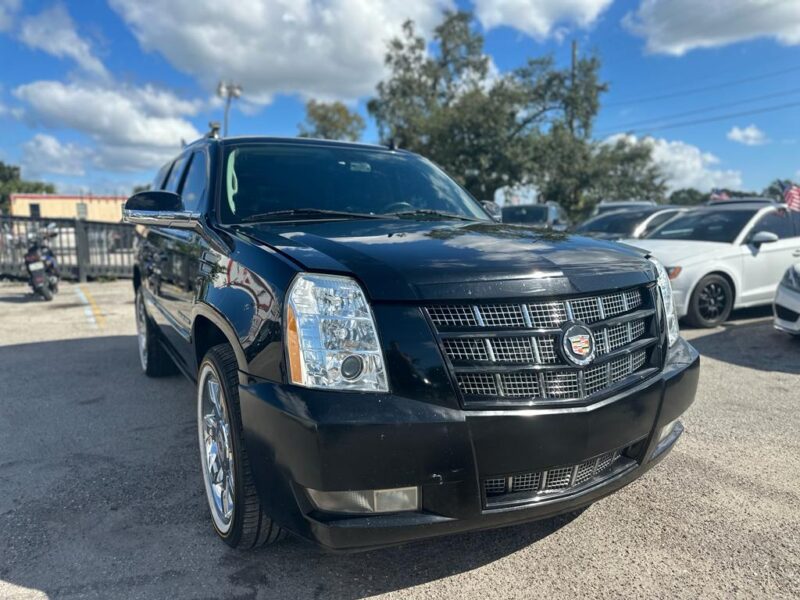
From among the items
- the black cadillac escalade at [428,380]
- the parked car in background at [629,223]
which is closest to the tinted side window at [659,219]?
the parked car in background at [629,223]

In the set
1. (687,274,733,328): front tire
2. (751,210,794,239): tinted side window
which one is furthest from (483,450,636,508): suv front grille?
(751,210,794,239): tinted side window

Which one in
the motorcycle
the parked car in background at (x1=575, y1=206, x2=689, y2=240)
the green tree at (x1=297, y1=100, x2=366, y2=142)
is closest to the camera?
the parked car in background at (x1=575, y1=206, x2=689, y2=240)

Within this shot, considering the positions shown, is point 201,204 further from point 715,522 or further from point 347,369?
point 715,522

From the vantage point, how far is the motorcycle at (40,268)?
10.9 meters

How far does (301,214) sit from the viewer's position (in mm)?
3191

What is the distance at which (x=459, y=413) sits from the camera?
201cm

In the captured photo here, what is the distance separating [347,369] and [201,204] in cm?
187

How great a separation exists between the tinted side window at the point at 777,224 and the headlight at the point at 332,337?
771 centimetres

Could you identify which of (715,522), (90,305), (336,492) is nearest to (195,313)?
(336,492)

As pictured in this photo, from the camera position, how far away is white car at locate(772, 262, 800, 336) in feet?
20.3

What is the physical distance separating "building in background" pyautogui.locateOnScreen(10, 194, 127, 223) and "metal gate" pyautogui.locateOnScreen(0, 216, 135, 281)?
35.1 meters

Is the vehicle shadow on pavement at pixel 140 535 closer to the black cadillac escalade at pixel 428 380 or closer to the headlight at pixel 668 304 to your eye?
the black cadillac escalade at pixel 428 380

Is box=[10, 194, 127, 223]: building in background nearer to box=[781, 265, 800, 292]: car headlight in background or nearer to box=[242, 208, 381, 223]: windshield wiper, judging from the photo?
box=[781, 265, 800, 292]: car headlight in background

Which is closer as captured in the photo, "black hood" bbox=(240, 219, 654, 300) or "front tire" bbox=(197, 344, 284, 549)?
"black hood" bbox=(240, 219, 654, 300)
